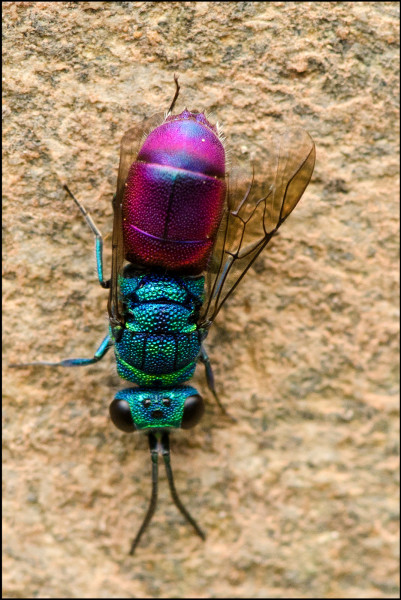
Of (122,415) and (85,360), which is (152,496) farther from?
(85,360)

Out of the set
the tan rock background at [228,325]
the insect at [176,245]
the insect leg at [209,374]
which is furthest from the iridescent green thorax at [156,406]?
the tan rock background at [228,325]

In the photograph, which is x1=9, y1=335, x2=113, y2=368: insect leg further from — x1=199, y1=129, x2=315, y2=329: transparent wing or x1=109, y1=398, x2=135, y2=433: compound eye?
x1=199, y1=129, x2=315, y2=329: transparent wing

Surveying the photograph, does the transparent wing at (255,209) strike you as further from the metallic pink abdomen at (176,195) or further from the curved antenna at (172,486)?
the curved antenna at (172,486)

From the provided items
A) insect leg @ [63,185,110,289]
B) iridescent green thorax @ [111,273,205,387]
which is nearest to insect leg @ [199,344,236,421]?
iridescent green thorax @ [111,273,205,387]

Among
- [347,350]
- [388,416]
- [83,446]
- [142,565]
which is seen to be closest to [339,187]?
[347,350]

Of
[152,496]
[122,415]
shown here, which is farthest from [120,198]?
[152,496]

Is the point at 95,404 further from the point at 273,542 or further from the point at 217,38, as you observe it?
the point at 217,38
